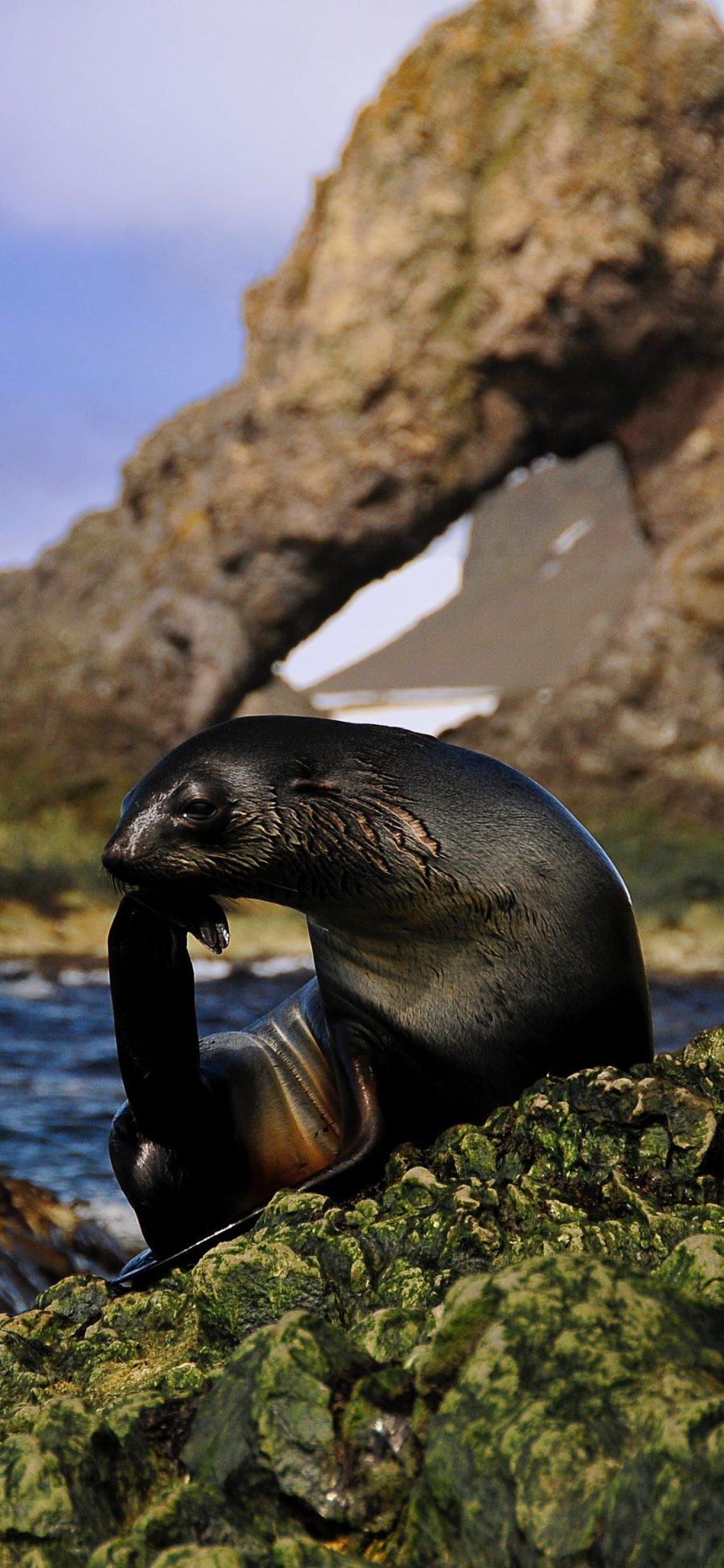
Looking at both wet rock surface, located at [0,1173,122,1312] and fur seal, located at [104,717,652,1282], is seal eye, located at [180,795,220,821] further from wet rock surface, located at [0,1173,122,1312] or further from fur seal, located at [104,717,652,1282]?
wet rock surface, located at [0,1173,122,1312]

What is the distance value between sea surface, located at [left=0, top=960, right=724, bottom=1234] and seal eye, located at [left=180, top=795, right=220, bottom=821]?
333cm

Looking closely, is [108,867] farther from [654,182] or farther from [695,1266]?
[654,182]

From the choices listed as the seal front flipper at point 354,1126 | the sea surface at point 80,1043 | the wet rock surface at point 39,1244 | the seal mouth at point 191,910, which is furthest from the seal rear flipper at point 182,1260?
the sea surface at point 80,1043

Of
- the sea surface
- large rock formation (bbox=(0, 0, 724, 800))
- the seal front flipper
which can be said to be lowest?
the seal front flipper

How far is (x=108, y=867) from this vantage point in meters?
3.13

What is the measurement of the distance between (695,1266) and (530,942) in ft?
3.53

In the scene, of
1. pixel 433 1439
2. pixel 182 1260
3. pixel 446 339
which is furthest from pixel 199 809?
pixel 446 339

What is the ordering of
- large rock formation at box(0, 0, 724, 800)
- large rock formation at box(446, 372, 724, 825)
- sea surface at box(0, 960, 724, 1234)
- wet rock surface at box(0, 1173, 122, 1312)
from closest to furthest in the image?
wet rock surface at box(0, 1173, 122, 1312) → sea surface at box(0, 960, 724, 1234) → large rock formation at box(446, 372, 724, 825) → large rock formation at box(0, 0, 724, 800)

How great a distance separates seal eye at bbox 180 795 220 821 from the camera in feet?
10.2

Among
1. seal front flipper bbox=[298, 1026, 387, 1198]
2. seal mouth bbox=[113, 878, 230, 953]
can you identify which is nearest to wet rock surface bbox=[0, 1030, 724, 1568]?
seal front flipper bbox=[298, 1026, 387, 1198]

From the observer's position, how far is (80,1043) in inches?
432

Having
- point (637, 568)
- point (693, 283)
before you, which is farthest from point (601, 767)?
point (637, 568)

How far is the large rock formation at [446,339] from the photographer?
17.4 meters

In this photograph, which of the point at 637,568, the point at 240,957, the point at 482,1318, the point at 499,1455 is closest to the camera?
the point at 499,1455
